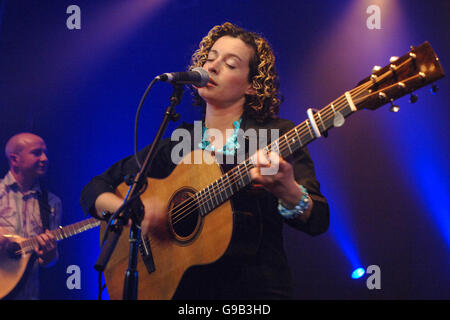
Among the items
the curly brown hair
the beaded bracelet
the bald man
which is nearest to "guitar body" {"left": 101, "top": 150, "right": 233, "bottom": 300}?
the beaded bracelet

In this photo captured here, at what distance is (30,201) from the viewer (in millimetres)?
3725

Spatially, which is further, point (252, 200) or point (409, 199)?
point (409, 199)

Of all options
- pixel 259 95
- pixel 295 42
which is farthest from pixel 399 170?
pixel 259 95

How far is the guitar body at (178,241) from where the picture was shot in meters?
1.81

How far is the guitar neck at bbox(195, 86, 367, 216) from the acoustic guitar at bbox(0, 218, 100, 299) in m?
1.80

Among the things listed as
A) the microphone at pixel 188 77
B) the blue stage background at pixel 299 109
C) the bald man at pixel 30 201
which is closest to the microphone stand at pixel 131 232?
the microphone at pixel 188 77

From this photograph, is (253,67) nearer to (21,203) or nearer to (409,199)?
(409,199)

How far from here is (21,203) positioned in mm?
3723

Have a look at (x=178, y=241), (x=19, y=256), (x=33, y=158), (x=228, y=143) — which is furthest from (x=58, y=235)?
(x=228, y=143)

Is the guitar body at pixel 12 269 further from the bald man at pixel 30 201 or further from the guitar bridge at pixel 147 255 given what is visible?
the guitar bridge at pixel 147 255

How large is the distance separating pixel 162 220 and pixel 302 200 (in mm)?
731

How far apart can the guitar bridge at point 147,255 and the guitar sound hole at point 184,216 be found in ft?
0.48

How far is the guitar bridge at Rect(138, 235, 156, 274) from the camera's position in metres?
1.99

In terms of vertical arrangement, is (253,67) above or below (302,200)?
above
